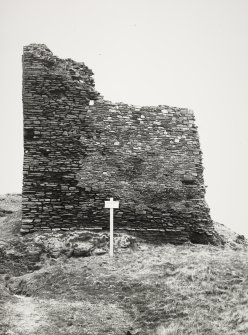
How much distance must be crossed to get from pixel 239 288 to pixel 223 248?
15.4 feet

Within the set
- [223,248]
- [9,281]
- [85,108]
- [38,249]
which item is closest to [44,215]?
[38,249]

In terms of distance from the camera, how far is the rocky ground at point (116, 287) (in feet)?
25.2

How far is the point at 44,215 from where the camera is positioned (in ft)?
41.7

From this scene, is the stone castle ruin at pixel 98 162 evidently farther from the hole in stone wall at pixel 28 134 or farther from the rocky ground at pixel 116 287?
the rocky ground at pixel 116 287

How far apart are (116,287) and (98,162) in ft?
16.4

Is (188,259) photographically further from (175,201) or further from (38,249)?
(38,249)

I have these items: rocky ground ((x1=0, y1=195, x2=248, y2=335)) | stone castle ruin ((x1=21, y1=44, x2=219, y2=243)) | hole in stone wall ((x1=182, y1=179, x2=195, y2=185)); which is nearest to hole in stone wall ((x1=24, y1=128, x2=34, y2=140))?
stone castle ruin ((x1=21, y1=44, x2=219, y2=243))

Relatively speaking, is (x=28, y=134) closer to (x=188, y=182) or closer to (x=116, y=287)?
(x=188, y=182)

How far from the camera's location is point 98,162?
1349 cm

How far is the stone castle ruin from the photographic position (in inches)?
510

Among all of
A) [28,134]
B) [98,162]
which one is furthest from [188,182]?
[28,134]

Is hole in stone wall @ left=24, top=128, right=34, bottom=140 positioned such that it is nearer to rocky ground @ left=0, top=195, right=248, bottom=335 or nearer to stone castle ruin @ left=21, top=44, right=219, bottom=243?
stone castle ruin @ left=21, top=44, right=219, bottom=243

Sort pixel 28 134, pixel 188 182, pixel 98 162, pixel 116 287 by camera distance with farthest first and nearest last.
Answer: pixel 188 182 → pixel 98 162 → pixel 28 134 → pixel 116 287

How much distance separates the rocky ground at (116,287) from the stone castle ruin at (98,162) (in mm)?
714
